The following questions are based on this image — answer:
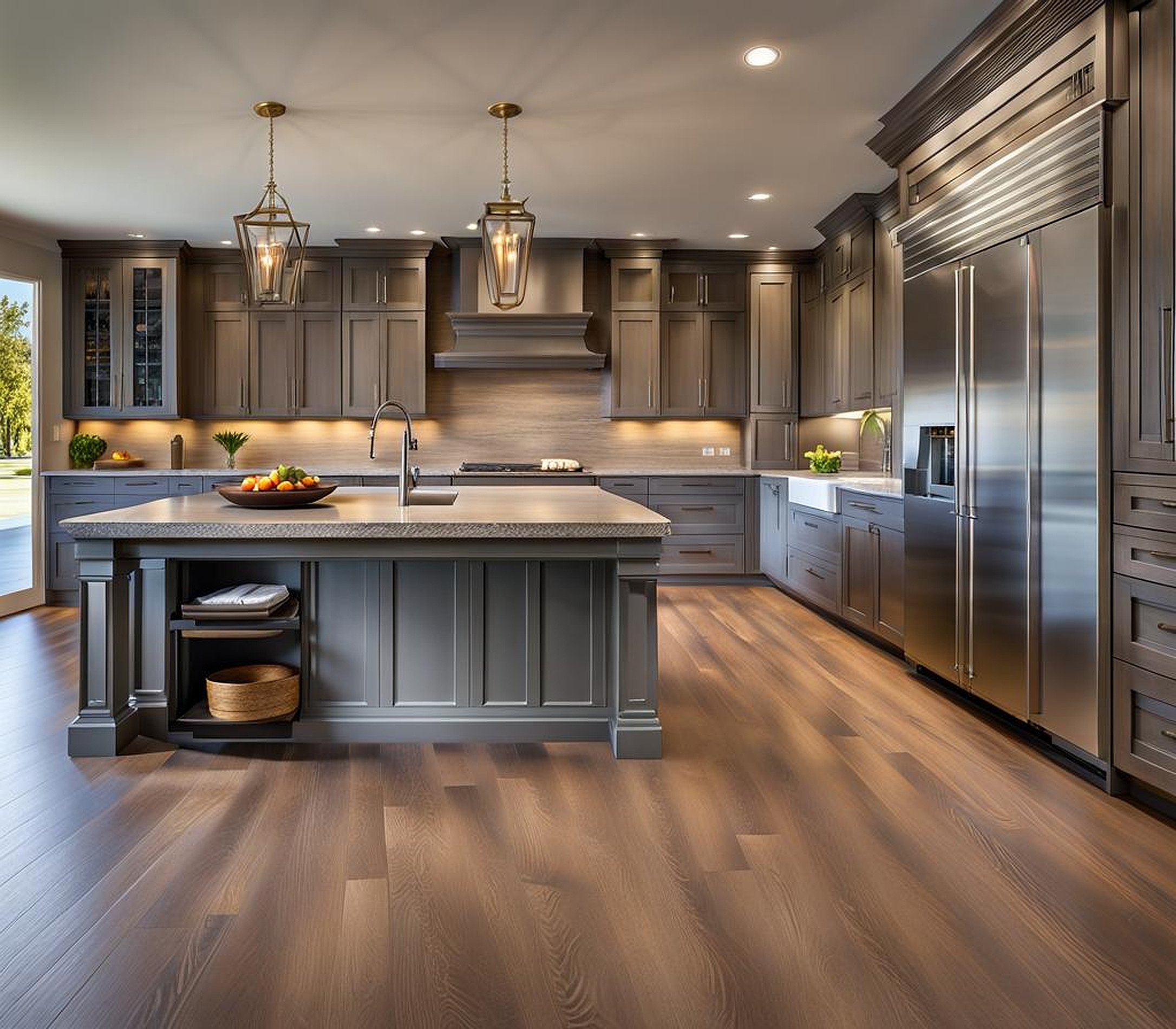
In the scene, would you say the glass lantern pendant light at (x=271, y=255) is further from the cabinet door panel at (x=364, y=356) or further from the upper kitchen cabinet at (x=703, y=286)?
the upper kitchen cabinet at (x=703, y=286)

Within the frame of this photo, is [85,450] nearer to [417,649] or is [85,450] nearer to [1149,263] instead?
[417,649]

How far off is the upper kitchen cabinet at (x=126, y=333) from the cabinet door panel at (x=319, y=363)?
0.89 metres

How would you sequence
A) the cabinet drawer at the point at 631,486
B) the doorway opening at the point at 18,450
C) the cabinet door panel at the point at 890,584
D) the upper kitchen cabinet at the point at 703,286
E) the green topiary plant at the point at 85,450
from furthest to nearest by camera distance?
1. the upper kitchen cabinet at the point at 703,286
2. the cabinet drawer at the point at 631,486
3. the green topiary plant at the point at 85,450
4. the doorway opening at the point at 18,450
5. the cabinet door panel at the point at 890,584

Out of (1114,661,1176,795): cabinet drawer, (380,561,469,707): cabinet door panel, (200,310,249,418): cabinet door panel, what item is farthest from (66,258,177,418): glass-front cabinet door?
(1114,661,1176,795): cabinet drawer

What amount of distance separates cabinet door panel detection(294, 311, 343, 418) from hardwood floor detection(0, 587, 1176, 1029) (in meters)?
3.77

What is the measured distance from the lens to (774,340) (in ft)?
22.5

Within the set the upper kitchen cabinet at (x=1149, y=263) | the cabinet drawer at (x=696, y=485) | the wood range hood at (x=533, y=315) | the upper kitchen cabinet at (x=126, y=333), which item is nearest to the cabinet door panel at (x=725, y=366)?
the cabinet drawer at (x=696, y=485)

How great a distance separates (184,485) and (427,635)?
400cm

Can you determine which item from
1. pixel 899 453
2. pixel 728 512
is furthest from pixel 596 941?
pixel 728 512

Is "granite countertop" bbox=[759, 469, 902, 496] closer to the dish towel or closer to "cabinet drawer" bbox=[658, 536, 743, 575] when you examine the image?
"cabinet drawer" bbox=[658, 536, 743, 575]

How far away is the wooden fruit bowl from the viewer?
3.16 metres

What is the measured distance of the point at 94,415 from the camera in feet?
21.2

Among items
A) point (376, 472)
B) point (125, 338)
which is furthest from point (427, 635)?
point (125, 338)

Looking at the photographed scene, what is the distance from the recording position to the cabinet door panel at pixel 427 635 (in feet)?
10.2
